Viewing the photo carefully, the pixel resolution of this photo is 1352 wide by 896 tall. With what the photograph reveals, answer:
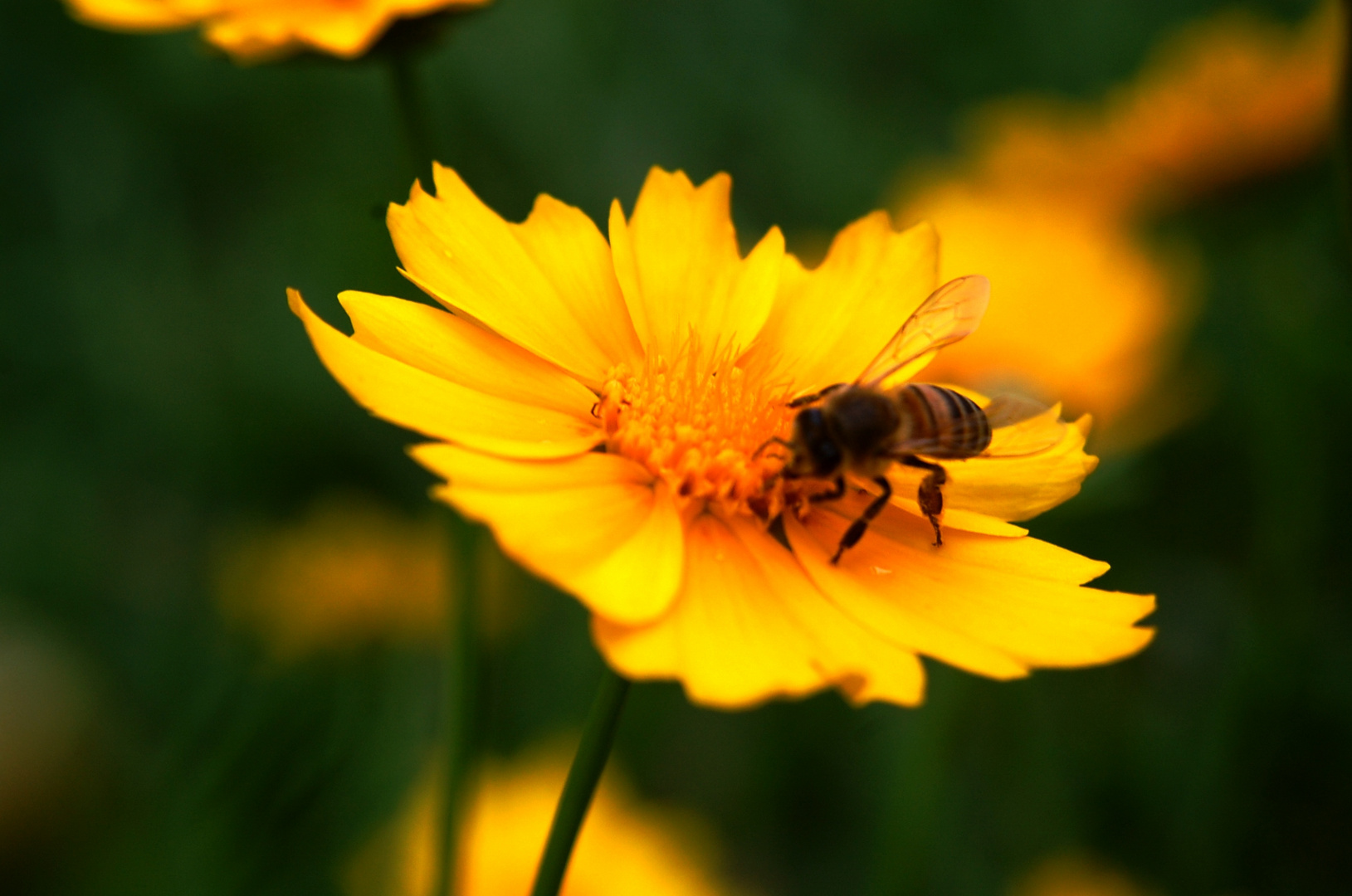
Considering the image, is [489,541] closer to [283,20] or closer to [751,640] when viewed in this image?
[283,20]

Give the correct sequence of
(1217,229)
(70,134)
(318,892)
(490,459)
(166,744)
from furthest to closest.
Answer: (70,134) → (1217,229) → (166,744) → (318,892) → (490,459)

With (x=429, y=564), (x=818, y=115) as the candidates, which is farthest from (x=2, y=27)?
(x=818, y=115)

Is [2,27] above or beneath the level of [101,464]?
above

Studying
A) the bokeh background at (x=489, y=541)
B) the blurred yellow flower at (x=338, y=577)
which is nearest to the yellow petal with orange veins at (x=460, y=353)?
the bokeh background at (x=489, y=541)

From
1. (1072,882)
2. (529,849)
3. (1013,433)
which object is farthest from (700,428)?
(1072,882)

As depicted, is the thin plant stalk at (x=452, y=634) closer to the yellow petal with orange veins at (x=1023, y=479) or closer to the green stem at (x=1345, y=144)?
the yellow petal with orange veins at (x=1023, y=479)

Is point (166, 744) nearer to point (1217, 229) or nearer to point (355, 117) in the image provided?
point (355, 117)

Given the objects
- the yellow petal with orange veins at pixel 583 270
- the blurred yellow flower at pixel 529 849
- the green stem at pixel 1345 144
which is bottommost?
the blurred yellow flower at pixel 529 849
